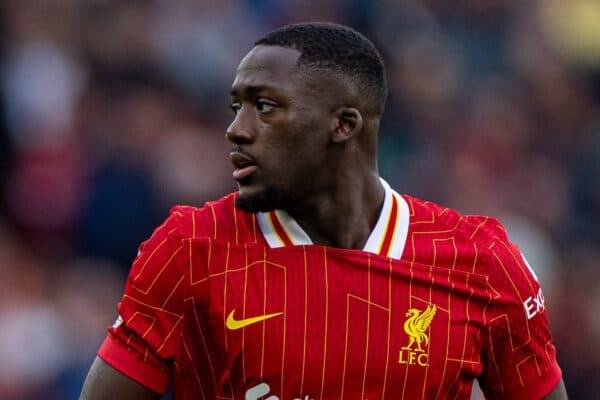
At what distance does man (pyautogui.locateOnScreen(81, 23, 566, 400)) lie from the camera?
377 cm

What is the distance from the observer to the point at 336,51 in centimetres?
390

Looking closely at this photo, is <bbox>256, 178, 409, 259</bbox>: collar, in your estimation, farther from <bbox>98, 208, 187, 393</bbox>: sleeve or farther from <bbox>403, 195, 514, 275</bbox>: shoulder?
<bbox>98, 208, 187, 393</bbox>: sleeve

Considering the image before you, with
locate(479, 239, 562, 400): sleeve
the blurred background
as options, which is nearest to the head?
locate(479, 239, 562, 400): sleeve

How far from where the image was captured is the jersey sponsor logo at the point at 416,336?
3877mm

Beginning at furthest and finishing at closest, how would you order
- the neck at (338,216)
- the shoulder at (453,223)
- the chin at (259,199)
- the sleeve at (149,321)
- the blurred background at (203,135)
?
the blurred background at (203,135), the shoulder at (453,223), the neck at (338,216), the chin at (259,199), the sleeve at (149,321)

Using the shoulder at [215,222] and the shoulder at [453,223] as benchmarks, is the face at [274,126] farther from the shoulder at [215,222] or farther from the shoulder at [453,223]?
the shoulder at [453,223]

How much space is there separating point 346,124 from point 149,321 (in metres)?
0.85

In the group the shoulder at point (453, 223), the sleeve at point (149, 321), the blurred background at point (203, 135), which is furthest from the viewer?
the blurred background at point (203, 135)

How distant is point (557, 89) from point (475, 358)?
573 cm

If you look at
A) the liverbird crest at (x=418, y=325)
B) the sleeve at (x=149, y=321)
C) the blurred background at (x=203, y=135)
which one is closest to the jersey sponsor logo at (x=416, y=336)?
the liverbird crest at (x=418, y=325)

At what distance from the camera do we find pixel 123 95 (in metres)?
7.86

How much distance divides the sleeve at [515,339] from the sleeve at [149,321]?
0.98 metres

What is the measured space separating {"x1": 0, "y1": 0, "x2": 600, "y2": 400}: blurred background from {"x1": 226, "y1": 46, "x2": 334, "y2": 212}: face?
3176mm

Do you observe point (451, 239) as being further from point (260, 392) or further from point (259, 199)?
point (260, 392)
